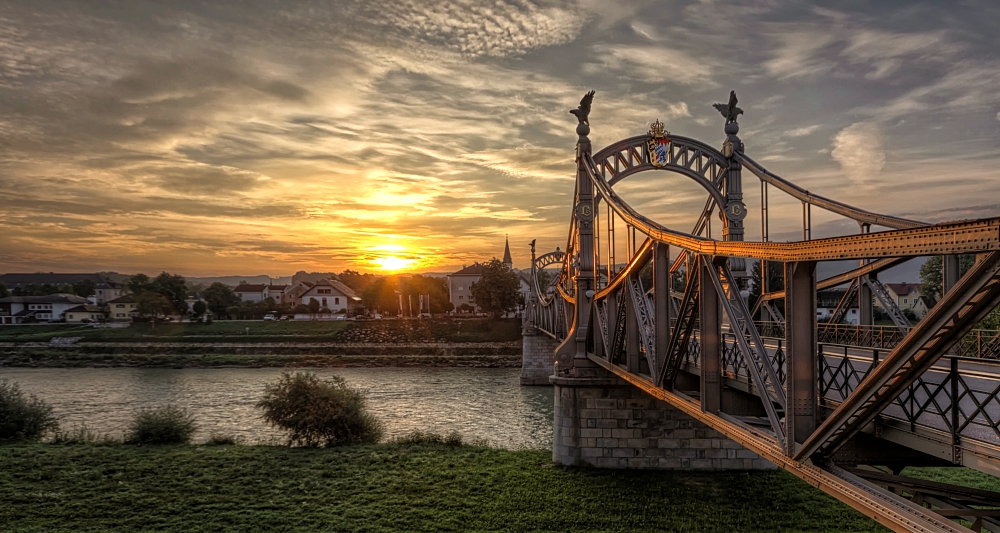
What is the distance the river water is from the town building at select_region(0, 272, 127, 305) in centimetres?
8585

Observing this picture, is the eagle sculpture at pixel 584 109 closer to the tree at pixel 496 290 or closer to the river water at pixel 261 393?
the river water at pixel 261 393

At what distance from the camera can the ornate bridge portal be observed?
478 centimetres

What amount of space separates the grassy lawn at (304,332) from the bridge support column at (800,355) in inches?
2371

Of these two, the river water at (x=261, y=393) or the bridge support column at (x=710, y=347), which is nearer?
the bridge support column at (x=710, y=347)

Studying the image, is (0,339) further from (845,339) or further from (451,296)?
(845,339)

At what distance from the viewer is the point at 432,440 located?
21844 mm

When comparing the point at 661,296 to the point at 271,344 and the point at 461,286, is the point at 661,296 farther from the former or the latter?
the point at 461,286

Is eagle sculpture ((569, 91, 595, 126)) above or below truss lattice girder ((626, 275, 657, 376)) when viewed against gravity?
above

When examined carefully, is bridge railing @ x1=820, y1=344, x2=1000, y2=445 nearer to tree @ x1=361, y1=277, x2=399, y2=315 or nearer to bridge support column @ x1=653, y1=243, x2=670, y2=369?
bridge support column @ x1=653, y1=243, x2=670, y2=369

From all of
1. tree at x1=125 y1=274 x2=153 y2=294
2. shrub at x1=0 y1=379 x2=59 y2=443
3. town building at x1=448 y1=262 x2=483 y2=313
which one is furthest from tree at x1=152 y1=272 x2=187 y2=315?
shrub at x1=0 y1=379 x2=59 y2=443

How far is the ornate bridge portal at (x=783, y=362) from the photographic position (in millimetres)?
4781

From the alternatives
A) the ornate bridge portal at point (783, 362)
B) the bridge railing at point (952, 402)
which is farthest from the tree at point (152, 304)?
the bridge railing at point (952, 402)

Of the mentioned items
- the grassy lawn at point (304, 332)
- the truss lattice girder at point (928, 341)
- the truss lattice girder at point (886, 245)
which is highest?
the truss lattice girder at point (886, 245)

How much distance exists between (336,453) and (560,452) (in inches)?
293
